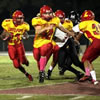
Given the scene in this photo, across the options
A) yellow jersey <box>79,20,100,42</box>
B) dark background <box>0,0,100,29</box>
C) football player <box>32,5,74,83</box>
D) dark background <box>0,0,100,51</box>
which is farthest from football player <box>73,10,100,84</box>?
dark background <box>0,0,100,29</box>

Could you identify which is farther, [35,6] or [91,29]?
[35,6]

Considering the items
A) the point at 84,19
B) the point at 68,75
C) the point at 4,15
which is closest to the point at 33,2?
the point at 4,15

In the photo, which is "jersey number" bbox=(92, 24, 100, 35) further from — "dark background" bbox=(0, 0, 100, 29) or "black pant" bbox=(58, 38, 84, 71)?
"dark background" bbox=(0, 0, 100, 29)

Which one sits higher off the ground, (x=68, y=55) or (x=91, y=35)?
(x=91, y=35)

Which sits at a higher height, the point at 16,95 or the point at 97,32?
the point at 97,32

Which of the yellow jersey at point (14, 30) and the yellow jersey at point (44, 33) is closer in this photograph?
the yellow jersey at point (44, 33)

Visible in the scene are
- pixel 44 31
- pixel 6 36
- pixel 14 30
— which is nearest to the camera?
pixel 44 31

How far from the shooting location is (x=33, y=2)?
1201 inches

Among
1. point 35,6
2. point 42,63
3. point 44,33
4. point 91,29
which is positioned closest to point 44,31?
point 44,33

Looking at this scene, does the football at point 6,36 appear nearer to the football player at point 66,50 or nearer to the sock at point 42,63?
the sock at point 42,63

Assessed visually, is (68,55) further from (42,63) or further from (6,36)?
(6,36)

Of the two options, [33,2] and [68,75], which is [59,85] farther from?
[33,2]

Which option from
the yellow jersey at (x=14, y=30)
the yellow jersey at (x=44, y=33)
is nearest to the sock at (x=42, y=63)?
the yellow jersey at (x=44, y=33)

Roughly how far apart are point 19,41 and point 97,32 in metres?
2.25
